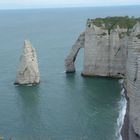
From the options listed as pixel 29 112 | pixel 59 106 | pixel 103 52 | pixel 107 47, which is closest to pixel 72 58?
pixel 103 52

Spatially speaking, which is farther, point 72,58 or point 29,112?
point 72,58

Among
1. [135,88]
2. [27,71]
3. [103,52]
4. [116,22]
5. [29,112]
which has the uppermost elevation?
[135,88]

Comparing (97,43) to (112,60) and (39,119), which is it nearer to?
(112,60)

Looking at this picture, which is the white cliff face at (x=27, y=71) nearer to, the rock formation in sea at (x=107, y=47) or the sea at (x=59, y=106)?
the sea at (x=59, y=106)

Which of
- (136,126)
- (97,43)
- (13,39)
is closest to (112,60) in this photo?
(97,43)

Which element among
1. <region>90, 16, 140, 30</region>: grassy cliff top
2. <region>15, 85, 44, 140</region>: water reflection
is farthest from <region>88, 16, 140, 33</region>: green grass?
<region>15, 85, 44, 140</region>: water reflection

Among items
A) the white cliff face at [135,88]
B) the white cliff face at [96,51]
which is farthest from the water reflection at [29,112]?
the white cliff face at [96,51]

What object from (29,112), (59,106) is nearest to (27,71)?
(59,106)

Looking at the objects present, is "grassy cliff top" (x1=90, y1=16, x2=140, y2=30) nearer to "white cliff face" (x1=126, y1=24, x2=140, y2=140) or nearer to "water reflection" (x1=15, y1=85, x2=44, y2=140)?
"water reflection" (x1=15, y1=85, x2=44, y2=140)

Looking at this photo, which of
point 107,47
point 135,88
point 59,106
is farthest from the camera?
point 107,47

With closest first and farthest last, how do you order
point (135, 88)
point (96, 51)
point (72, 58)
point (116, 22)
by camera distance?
point (135, 88) → point (96, 51) → point (116, 22) → point (72, 58)

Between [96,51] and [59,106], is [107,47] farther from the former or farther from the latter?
[59,106]

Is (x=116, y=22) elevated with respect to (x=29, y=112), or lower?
elevated
